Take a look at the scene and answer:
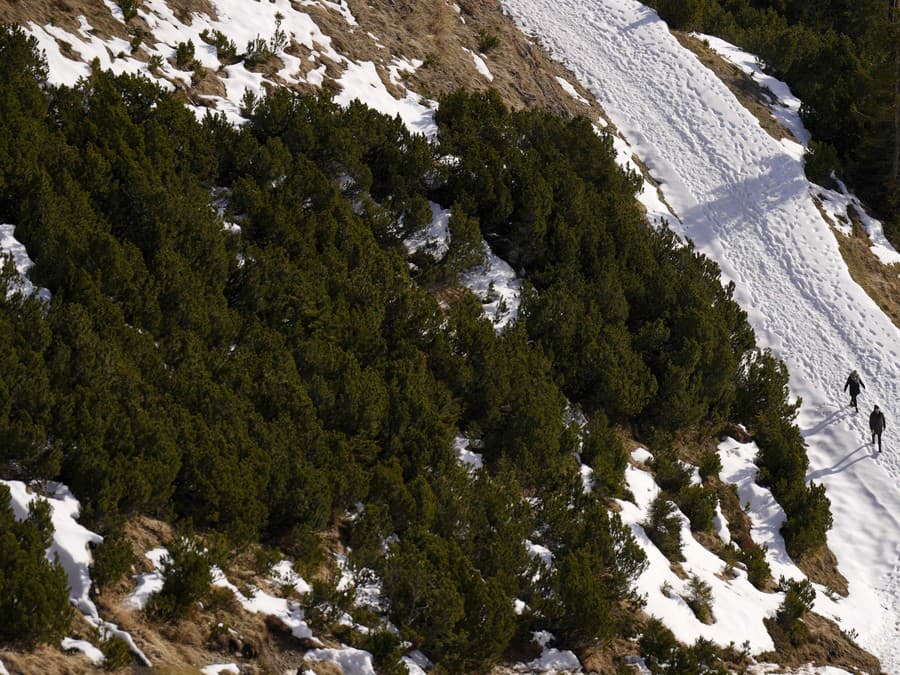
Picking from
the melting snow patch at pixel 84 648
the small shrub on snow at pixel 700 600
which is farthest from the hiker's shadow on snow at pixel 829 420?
the melting snow patch at pixel 84 648

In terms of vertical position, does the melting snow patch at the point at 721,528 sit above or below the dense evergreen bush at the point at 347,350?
below

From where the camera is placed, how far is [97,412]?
6957mm

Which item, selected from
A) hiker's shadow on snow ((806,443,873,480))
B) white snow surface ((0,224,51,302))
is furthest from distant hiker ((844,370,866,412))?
white snow surface ((0,224,51,302))

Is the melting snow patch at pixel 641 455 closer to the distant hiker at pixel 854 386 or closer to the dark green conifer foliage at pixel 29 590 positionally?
the distant hiker at pixel 854 386

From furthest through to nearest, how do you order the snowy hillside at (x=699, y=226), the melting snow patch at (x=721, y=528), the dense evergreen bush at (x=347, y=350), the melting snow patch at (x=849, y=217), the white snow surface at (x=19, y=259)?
the melting snow patch at (x=849, y=217)
the melting snow patch at (x=721, y=528)
the snowy hillside at (x=699, y=226)
the white snow surface at (x=19, y=259)
the dense evergreen bush at (x=347, y=350)

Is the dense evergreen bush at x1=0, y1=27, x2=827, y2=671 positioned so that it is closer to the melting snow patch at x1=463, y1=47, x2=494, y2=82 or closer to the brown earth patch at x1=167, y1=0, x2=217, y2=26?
the brown earth patch at x1=167, y1=0, x2=217, y2=26

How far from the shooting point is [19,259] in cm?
863

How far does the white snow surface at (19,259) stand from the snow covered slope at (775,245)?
9751mm

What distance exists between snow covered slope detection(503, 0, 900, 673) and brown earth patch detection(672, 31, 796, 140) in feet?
1.76

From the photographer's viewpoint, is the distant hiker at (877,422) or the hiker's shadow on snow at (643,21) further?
the hiker's shadow on snow at (643,21)

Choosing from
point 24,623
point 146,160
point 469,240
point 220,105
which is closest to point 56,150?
point 146,160

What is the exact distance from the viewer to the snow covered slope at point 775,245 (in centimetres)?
1333

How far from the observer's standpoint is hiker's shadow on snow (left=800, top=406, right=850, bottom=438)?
14773 millimetres

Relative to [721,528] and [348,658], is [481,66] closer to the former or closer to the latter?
[721,528]
